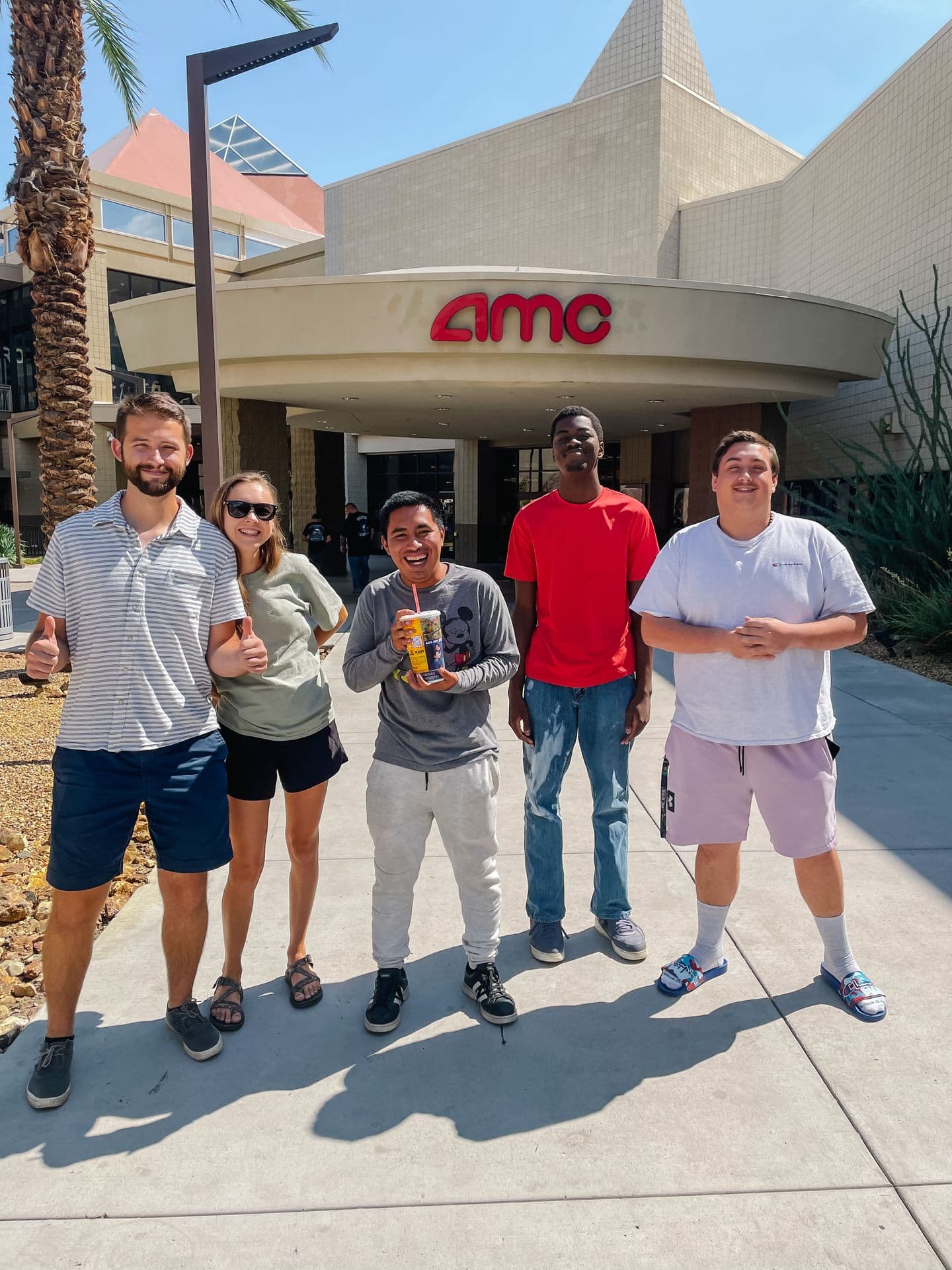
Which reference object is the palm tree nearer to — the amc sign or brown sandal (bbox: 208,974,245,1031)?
the amc sign

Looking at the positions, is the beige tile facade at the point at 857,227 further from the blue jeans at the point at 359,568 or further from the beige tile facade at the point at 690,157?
the blue jeans at the point at 359,568

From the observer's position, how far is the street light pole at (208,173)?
613 cm

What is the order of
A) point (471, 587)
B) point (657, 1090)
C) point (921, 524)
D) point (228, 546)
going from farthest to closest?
point (921, 524)
point (471, 587)
point (228, 546)
point (657, 1090)

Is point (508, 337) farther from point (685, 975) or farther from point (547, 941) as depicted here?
point (685, 975)

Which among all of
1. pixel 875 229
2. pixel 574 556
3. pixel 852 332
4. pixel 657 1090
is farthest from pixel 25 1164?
pixel 875 229

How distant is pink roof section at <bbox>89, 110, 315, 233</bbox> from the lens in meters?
35.5

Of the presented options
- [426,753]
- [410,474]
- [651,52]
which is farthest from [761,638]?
[410,474]

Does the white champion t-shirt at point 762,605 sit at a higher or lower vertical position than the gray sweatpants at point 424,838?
higher

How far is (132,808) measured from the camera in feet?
9.38

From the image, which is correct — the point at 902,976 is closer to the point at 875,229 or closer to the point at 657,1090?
the point at 657,1090

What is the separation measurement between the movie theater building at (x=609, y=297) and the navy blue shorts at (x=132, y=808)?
34.7ft

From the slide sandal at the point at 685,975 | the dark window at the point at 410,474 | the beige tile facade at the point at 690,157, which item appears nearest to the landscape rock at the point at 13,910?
the slide sandal at the point at 685,975

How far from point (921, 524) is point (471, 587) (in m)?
9.62

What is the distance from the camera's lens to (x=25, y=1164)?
8.14 feet
